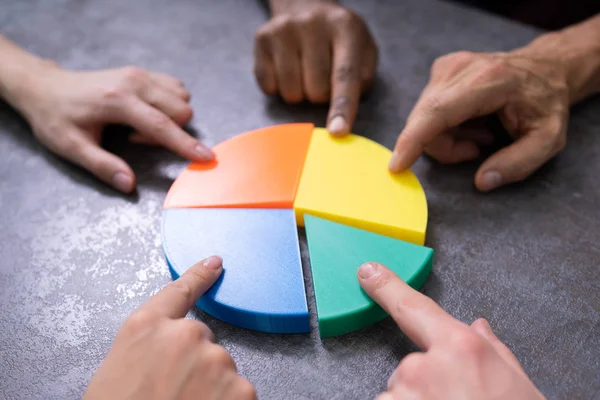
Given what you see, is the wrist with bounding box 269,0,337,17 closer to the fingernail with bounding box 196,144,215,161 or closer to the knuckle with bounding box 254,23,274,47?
the knuckle with bounding box 254,23,274,47

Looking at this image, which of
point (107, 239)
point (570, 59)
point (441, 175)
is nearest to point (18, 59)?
point (107, 239)

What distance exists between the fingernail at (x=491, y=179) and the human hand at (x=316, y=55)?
416mm

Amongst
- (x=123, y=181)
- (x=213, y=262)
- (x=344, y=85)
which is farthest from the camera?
(x=344, y=85)

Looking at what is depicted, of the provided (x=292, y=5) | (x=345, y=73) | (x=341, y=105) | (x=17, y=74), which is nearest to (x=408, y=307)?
(x=341, y=105)

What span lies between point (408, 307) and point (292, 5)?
116 cm

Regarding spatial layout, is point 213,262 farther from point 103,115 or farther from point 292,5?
point 292,5

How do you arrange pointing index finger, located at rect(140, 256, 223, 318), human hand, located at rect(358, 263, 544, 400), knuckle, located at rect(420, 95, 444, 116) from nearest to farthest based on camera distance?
human hand, located at rect(358, 263, 544, 400)
pointing index finger, located at rect(140, 256, 223, 318)
knuckle, located at rect(420, 95, 444, 116)

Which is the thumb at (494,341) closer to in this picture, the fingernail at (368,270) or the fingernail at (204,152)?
the fingernail at (368,270)

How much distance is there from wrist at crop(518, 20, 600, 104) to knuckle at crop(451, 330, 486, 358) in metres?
0.93

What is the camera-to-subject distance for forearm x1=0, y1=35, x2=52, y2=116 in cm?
150

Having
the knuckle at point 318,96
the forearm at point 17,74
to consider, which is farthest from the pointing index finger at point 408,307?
the forearm at point 17,74

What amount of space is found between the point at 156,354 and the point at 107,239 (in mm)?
471

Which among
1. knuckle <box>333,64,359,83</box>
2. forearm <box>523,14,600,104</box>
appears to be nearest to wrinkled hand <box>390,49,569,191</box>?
forearm <box>523,14,600,104</box>

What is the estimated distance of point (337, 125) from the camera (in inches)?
55.0
